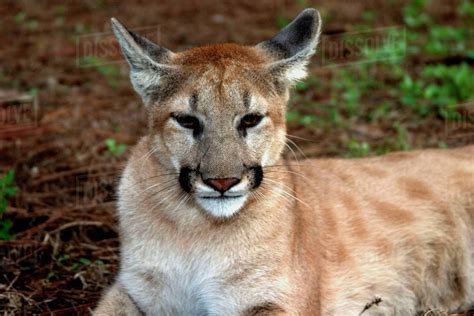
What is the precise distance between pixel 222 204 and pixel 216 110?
56 cm

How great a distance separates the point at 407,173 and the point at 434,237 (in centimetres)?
54

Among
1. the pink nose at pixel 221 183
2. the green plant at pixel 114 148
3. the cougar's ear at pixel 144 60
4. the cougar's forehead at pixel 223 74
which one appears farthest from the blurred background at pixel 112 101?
the cougar's ear at pixel 144 60

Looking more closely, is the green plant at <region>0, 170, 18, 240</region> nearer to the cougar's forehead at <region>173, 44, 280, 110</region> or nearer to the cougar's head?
the cougar's head

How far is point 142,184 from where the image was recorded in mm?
5961

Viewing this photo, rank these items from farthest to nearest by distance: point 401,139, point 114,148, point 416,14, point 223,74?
point 416,14 < point 401,139 < point 114,148 < point 223,74

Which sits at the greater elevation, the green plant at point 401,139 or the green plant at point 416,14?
the green plant at point 416,14

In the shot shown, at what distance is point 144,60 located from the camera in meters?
5.71

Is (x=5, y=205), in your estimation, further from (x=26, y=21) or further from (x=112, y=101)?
(x=26, y=21)

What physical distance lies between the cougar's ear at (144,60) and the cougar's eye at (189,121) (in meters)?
0.32

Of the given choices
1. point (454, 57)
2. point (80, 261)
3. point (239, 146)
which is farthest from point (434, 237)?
point (454, 57)

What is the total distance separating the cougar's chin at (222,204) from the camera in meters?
5.45

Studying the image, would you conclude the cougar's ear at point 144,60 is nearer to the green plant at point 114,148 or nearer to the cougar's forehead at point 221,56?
the cougar's forehead at point 221,56

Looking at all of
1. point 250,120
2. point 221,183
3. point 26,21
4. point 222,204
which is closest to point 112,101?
point 26,21

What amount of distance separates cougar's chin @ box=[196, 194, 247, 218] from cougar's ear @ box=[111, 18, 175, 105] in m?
0.81
